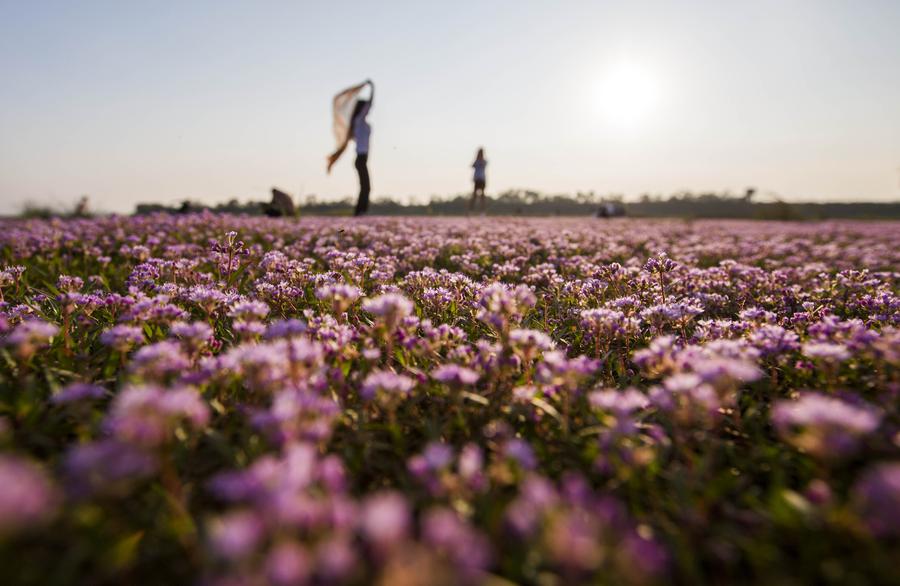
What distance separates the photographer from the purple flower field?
1481 mm

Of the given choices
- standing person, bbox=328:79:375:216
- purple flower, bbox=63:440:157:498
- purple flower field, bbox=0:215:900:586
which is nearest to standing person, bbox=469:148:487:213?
standing person, bbox=328:79:375:216

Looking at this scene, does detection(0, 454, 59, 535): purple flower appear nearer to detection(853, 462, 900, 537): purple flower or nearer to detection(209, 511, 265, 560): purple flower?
detection(209, 511, 265, 560): purple flower

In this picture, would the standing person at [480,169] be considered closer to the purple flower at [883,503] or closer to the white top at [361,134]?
the white top at [361,134]

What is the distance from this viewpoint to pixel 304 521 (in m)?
1.43

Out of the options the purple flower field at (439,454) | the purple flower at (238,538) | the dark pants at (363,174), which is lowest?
the purple flower field at (439,454)

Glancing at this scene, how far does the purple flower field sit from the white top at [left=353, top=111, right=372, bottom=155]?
16.6 metres

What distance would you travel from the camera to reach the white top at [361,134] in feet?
67.2

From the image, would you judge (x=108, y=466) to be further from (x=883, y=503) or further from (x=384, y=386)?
(x=883, y=503)

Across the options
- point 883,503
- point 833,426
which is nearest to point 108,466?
point 883,503

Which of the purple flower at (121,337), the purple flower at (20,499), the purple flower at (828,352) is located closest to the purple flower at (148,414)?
the purple flower at (20,499)

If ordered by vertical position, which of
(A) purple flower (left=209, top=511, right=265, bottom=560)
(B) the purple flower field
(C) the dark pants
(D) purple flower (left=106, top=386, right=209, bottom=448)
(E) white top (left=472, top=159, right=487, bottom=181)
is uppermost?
(E) white top (left=472, top=159, right=487, bottom=181)

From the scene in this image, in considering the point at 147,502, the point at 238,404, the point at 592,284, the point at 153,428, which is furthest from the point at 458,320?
the point at 153,428

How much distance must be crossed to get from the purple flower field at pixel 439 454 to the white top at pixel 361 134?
54.5ft

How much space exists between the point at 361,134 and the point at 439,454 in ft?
68.1
